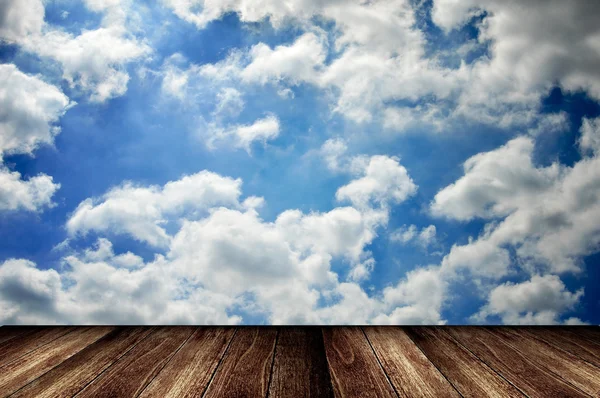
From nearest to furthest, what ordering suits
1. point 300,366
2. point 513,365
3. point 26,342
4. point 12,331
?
point 300,366, point 513,365, point 26,342, point 12,331

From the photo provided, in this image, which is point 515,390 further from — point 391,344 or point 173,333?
point 173,333

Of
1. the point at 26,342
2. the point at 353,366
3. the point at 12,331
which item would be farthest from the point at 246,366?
the point at 12,331

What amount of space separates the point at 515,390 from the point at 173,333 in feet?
5.58

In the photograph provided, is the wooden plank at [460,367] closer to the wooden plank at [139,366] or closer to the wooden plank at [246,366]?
the wooden plank at [246,366]

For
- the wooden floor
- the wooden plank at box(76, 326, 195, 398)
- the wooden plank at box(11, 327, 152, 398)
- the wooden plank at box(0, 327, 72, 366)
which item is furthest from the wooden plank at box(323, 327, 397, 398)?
the wooden plank at box(0, 327, 72, 366)

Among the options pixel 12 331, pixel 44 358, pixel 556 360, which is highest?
pixel 12 331

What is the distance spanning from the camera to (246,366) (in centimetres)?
168

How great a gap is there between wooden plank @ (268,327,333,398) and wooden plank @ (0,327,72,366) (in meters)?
→ 1.27

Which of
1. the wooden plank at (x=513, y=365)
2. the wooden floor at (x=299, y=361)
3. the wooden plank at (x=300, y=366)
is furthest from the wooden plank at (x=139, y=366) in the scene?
the wooden plank at (x=513, y=365)

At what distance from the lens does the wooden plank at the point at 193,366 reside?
4.81ft

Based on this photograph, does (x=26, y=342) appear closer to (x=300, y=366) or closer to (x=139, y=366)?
(x=139, y=366)

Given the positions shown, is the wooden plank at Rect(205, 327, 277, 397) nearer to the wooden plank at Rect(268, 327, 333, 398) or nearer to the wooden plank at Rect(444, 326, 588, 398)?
the wooden plank at Rect(268, 327, 333, 398)

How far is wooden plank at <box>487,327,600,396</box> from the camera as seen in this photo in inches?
63.6

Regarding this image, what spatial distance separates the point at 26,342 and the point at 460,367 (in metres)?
2.21
